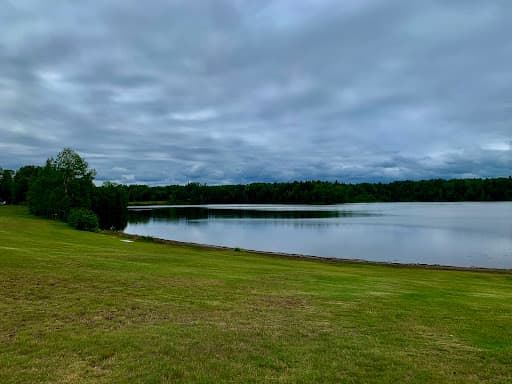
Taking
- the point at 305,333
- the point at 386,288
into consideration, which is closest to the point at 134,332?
the point at 305,333

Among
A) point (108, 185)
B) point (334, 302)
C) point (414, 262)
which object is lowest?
point (414, 262)

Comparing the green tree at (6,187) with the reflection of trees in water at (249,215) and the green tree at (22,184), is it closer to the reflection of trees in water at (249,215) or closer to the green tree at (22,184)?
the green tree at (22,184)

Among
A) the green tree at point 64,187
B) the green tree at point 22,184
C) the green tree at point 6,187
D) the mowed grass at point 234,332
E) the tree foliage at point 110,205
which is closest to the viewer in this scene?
the mowed grass at point 234,332

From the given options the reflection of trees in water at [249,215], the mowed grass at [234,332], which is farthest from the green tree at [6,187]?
the mowed grass at [234,332]

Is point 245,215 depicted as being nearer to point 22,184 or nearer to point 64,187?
point 64,187

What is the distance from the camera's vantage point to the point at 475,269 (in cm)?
3053

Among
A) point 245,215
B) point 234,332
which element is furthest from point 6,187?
point 234,332

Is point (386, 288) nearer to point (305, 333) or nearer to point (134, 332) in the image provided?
point (305, 333)

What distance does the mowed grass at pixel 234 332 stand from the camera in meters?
5.91

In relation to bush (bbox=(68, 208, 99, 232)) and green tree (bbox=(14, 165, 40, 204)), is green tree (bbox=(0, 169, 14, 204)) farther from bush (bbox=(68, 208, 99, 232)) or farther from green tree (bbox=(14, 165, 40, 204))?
bush (bbox=(68, 208, 99, 232))

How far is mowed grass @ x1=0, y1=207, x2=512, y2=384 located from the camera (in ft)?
19.4

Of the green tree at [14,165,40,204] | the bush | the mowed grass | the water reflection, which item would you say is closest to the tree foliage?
the water reflection

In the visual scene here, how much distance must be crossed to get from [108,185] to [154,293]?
295 feet

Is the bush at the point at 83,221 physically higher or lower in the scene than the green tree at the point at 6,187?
lower
